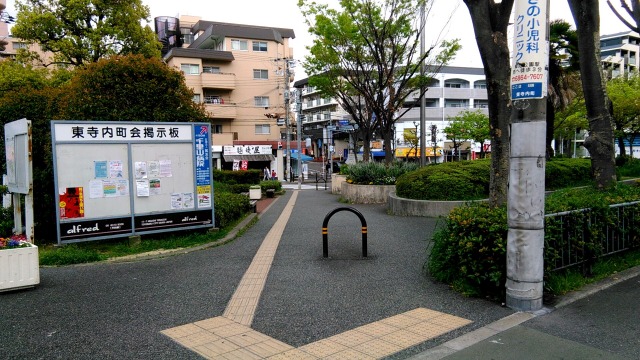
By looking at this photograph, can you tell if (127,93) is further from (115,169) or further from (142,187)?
(142,187)

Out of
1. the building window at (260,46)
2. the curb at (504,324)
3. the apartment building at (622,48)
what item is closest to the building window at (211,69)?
the building window at (260,46)

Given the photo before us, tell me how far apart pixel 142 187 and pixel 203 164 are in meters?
1.33

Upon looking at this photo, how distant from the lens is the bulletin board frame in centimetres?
796

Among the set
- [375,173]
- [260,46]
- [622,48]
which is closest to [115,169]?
[375,173]

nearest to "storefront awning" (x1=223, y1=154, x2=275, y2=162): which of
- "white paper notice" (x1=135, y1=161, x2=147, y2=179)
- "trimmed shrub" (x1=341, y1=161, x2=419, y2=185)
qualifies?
"trimmed shrub" (x1=341, y1=161, x2=419, y2=185)

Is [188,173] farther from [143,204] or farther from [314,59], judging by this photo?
[314,59]

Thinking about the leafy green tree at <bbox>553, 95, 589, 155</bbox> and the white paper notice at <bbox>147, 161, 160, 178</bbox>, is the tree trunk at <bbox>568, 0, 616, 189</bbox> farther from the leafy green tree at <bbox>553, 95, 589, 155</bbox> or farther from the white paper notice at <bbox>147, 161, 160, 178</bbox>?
the leafy green tree at <bbox>553, 95, 589, 155</bbox>

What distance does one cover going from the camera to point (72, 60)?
1934 cm

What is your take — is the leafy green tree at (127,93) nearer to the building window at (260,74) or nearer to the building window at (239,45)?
the building window at (260,74)

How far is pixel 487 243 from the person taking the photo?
201 inches

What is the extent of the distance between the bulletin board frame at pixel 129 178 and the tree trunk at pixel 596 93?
296 inches

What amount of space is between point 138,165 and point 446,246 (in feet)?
19.7

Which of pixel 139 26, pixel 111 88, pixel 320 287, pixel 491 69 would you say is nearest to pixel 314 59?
pixel 139 26

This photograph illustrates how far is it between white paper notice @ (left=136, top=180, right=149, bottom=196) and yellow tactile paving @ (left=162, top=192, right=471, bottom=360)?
4.40 metres
